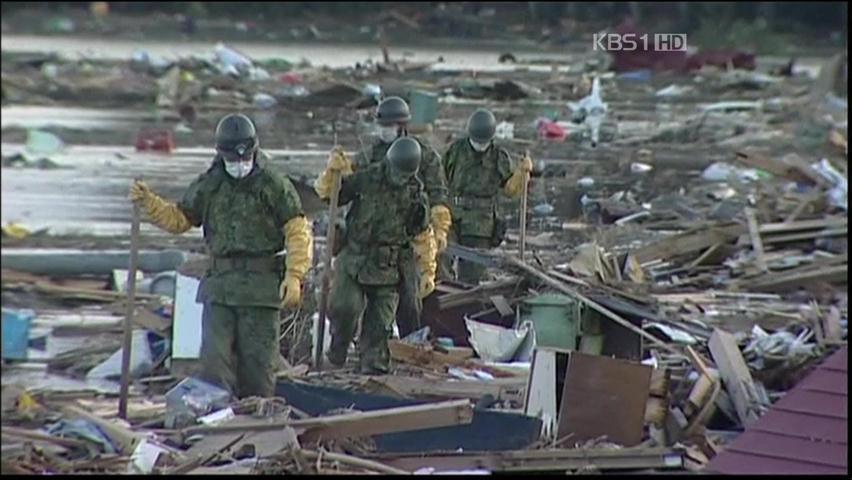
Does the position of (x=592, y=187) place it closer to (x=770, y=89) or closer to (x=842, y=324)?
(x=842, y=324)

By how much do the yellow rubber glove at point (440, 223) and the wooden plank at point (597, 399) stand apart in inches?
86.6

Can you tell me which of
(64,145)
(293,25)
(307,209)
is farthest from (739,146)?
(307,209)

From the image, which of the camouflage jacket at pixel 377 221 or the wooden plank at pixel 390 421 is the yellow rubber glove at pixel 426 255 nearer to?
the camouflage jacket at pixel 377 221

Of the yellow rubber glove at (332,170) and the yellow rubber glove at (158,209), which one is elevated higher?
the yellow rubber glove at (332,170)

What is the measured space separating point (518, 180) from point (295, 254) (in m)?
4.41

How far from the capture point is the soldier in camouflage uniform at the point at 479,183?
14102 millimetres

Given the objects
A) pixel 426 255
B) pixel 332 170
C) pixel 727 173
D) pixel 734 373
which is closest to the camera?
pixel 734 373

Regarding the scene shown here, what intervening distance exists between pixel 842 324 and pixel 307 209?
3894mm

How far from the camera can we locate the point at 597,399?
9734 millimetres

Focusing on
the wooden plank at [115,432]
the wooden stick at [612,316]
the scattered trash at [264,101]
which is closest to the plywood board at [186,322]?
the wooden plank at [115,432]

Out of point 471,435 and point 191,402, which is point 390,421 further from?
point 191,402

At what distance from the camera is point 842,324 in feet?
43.2

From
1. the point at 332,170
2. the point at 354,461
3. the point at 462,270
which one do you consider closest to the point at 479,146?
the point at 462,270

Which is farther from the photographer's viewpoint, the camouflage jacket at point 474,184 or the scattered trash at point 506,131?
the scattered trash at point 506,131
